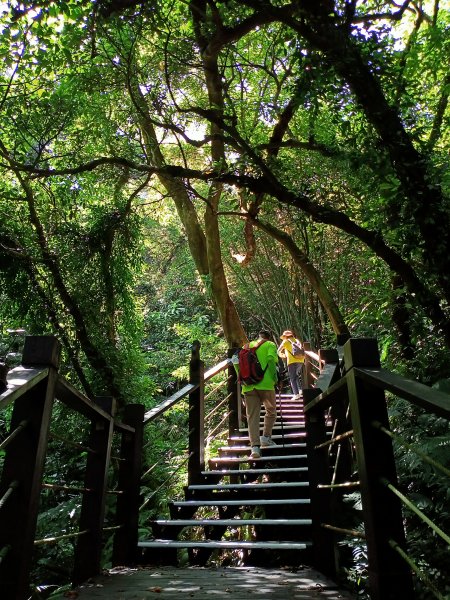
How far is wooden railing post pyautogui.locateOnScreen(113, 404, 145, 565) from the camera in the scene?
3.48 meters

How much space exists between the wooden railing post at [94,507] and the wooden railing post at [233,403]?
436 cm

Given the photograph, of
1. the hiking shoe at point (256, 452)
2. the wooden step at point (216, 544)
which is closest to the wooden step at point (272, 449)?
the hiking shoe at point (256, 452)

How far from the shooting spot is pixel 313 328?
12578mm

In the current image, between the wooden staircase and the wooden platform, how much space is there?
0.96ft

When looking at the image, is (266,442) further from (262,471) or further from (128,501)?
(128,501)

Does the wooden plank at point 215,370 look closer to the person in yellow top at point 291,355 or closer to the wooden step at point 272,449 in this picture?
the wooden step at point 272,449

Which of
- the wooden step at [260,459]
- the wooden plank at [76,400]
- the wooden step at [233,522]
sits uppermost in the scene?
the wooden plank at [76,400]

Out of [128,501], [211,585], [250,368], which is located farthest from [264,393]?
[211,585]

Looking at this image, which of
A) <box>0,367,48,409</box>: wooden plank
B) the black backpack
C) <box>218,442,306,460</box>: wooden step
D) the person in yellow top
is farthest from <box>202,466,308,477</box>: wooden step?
the person in yellow top

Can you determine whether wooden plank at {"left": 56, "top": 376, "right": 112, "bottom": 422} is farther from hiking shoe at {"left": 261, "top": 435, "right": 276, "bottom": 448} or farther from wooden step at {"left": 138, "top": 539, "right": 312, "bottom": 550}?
hiking shoe at {"left": 261, "top": 435, "right": 276, "bottom": 448}

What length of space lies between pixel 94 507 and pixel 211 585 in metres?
0.83

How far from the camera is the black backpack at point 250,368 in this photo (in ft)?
19.1

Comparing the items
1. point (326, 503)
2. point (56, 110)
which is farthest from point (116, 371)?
point (326, 503)

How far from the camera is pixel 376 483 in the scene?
200cm
